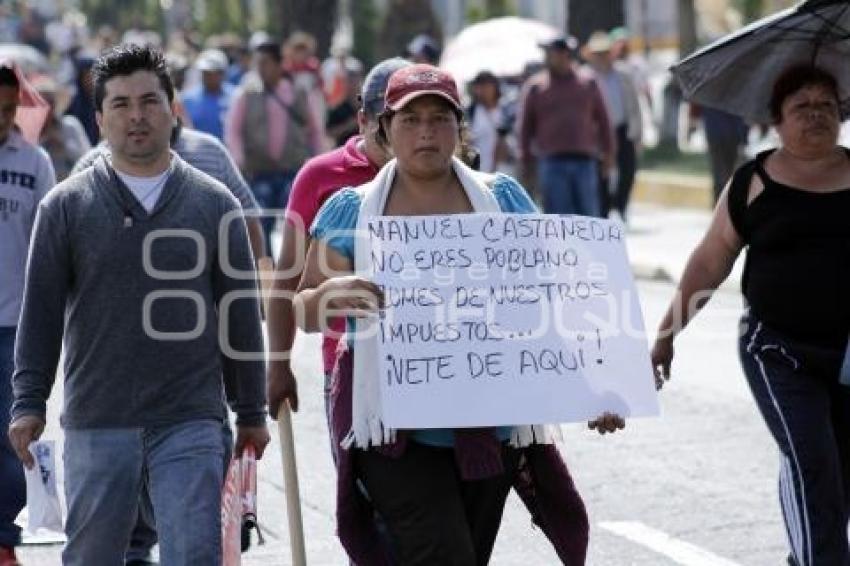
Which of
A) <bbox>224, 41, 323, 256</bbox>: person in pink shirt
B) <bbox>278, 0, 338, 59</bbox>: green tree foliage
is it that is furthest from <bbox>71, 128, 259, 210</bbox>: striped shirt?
<bbox>278, 0, 338, 59</bbox>: green tree foliage

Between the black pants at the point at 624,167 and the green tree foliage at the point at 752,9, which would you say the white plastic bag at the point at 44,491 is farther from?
the green tree foliage at the point at 752,9

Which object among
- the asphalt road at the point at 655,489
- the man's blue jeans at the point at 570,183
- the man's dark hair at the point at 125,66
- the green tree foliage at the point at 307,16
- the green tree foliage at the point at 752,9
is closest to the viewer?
the man's dark hair at the point at 125,66

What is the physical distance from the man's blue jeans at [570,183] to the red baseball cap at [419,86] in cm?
1213

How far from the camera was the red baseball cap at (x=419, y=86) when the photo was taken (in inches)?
225

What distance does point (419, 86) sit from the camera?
Answer: 5.72m

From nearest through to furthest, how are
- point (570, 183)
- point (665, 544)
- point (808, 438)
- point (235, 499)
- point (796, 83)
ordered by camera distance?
point (235, 499) < point (808, 438) < point (796, 83) < point (665, 544) < point (570, 183)

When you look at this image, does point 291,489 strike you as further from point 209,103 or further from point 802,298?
point 209,103

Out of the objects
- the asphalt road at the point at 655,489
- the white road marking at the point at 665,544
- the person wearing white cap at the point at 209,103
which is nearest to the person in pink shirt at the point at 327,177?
the asphalt road at the point at 655,489

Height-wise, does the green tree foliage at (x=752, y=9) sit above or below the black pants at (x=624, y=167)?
below

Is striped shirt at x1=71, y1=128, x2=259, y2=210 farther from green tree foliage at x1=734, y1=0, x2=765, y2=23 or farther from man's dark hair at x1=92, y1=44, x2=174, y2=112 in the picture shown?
Result: green tree foliage at x1=734, y1=0, x2=765, y2=23

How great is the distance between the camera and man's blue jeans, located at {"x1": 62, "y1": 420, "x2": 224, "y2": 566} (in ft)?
19.3

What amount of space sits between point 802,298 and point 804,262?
104 mm

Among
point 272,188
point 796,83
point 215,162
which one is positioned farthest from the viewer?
point 272,188

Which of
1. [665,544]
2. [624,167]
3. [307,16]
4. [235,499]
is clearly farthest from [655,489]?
[307,16]
